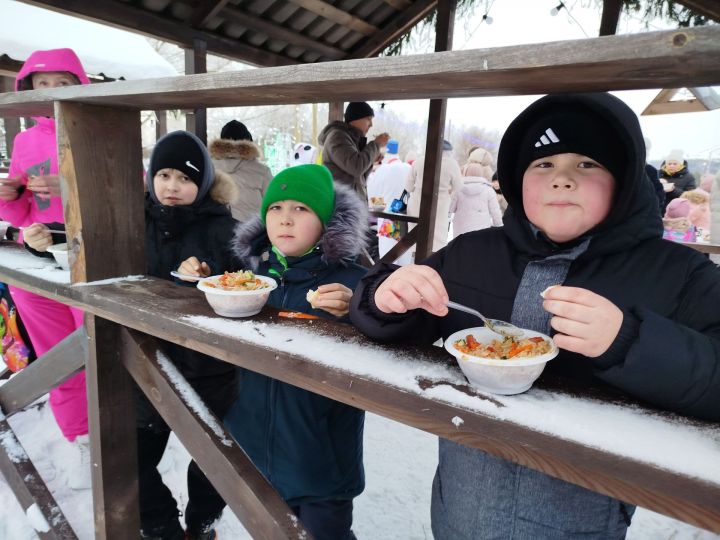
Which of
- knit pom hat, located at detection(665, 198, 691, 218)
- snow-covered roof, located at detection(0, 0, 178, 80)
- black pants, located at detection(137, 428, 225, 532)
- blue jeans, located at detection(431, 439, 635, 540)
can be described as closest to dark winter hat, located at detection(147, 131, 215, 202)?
black pants, located at detection(137, 428, 225, 532)

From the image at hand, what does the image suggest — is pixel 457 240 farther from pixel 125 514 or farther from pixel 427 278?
pixel 125 514

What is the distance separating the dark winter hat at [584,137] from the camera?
97 centimetres

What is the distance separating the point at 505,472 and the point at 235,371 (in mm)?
1360

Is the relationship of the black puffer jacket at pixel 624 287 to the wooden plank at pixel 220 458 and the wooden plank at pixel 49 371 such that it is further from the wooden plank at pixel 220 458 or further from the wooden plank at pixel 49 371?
the wooden plank at pixel 49 371

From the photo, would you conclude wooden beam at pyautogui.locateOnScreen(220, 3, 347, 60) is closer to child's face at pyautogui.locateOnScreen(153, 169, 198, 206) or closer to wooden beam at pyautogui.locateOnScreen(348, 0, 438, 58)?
wooden beam at pyautogui.locateOnScreen(348, 0, 438, 58)

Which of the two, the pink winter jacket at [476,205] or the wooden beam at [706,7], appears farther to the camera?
the pink winter jacket at [476,205]

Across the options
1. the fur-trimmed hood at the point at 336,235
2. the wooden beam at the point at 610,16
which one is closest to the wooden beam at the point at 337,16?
the wooden beam at the point at 610,16

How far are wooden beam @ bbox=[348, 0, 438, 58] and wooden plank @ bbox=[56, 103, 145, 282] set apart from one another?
12.2 feet

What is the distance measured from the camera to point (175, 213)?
195cm

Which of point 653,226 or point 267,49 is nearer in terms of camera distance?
point 653,226

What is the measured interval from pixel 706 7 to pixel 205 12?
3.88 metres

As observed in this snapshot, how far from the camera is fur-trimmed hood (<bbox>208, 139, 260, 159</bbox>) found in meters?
3.96

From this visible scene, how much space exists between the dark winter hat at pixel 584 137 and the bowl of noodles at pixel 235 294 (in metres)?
0.79

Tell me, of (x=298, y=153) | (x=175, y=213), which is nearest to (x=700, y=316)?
(x=175, y=213)
